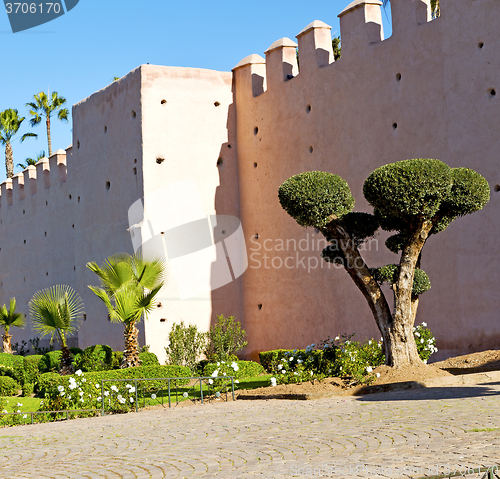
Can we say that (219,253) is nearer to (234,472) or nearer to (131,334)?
(131,334)

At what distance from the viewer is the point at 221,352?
1764 centimetres

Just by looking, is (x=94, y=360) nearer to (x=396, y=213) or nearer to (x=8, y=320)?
(x=396, y=213)

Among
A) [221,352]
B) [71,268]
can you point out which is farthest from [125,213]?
[71,268]

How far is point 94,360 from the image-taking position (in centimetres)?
1612

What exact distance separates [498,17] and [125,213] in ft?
35.7

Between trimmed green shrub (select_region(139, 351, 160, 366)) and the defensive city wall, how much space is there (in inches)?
36.4

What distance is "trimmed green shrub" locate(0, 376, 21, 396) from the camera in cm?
1702

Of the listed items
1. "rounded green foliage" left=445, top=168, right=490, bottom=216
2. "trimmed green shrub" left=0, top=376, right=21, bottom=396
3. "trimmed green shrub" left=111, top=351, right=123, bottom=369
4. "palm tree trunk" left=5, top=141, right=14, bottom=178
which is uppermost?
"palm tree trunk" left=5, top=141, right=14, bottom=178

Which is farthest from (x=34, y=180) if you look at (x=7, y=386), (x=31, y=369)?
(x=7, y=386)

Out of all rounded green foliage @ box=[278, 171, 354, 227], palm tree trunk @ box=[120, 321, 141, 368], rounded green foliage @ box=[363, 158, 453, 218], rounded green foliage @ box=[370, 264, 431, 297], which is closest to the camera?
rounded green foliage @ box=[363, 158, 453, 218]

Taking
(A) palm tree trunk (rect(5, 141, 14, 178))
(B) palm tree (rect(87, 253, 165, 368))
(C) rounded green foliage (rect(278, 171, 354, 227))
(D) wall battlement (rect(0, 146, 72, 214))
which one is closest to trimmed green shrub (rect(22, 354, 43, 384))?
(B) palm tree (rect(87, 253, 165, 368))

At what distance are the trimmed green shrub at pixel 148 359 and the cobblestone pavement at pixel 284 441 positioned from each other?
260 inches

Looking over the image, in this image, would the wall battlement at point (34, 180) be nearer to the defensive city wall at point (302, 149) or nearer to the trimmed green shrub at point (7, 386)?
the defensive city wall at point (302, 149)

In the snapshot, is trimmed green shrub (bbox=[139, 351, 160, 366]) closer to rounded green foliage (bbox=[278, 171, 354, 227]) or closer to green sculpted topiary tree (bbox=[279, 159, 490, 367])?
green sculpted topiary tree (bbox=[279, 159, 490, 367])
